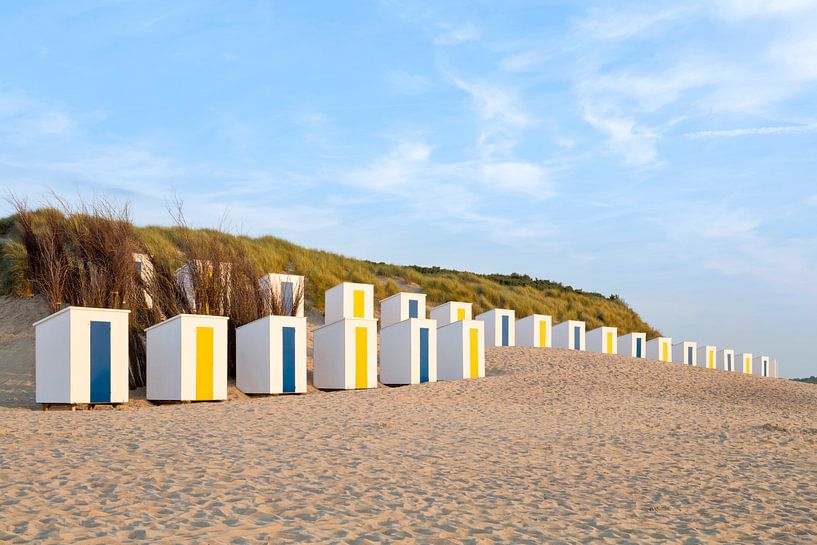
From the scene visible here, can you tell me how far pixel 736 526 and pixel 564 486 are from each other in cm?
149

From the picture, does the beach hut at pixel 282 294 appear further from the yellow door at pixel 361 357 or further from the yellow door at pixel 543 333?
the yellow door at pixel 543 333

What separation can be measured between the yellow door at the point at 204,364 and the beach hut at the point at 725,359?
978 inches

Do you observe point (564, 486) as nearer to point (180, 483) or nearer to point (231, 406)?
point (180, 483)

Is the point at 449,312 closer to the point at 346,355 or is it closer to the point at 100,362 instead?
the point at 346,355

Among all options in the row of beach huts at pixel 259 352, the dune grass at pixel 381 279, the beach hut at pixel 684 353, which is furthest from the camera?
the beach hut at pixel 684 353

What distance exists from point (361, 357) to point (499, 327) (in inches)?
335

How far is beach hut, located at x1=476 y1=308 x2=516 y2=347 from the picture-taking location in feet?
76.8

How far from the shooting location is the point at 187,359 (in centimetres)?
1335

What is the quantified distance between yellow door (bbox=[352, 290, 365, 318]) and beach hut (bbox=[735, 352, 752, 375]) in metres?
21.2

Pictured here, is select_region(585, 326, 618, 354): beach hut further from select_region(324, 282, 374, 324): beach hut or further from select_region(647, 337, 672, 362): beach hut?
select_region(324, 282, 374, 324): beach hut

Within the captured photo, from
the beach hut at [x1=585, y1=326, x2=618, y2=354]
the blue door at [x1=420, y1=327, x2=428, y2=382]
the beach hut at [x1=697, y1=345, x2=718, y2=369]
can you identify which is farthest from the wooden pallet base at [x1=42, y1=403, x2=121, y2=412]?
the beach hut at [x1=697, y1=345, x2=718, y2=369]

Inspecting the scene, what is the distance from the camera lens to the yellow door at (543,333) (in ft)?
81.2

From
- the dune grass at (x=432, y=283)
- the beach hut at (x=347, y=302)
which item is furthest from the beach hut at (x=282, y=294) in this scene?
the dune grass at (x=432, y=283)

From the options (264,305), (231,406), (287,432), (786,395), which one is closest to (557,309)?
(786,395)
